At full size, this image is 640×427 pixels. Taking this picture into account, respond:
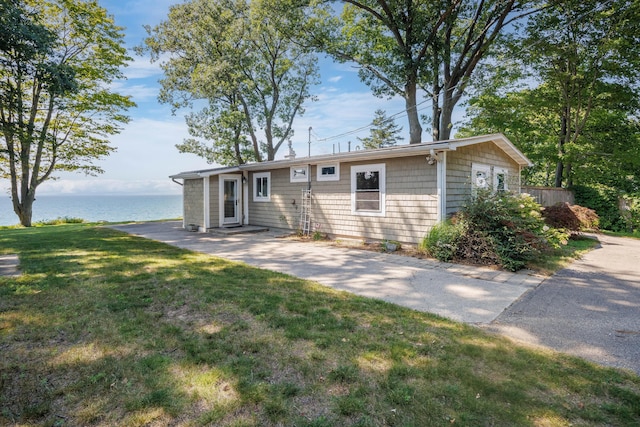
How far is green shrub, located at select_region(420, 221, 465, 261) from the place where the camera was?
702 cm

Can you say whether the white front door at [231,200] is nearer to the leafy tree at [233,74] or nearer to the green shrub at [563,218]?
the leafy tree at [233,74]

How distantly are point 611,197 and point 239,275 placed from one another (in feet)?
53.6

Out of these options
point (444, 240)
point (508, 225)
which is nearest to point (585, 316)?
point (508, 225)

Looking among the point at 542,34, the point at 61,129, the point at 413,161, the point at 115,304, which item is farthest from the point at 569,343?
the point at 61,129

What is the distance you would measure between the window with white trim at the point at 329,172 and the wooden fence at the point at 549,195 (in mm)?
8240

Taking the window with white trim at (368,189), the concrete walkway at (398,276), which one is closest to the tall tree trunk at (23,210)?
the concrete walkway at (398,276)

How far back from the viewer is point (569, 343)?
124 inches

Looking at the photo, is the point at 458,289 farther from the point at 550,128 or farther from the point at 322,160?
the point at 550,128

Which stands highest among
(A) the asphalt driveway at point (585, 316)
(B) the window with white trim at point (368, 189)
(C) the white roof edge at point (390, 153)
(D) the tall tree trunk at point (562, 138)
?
(D) the tall tree trunk at point (562, 138)

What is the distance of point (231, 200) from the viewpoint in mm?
12820

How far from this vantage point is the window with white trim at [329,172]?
9953 millimetres

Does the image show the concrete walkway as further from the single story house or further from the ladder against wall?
the ladder against wall

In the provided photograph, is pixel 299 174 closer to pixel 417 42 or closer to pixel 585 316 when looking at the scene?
pixel 417 42

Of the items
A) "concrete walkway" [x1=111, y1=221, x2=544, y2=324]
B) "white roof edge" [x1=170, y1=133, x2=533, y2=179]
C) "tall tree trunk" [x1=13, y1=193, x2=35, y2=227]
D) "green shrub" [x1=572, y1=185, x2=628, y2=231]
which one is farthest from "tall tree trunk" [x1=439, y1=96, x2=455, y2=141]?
"tall tree trunk" [x1=13, y1=193, x2=35, y2=227]
